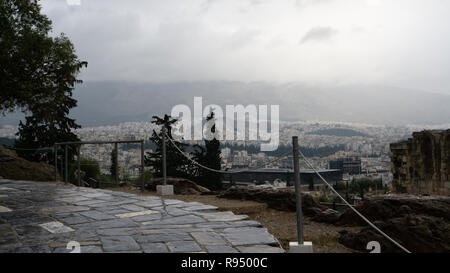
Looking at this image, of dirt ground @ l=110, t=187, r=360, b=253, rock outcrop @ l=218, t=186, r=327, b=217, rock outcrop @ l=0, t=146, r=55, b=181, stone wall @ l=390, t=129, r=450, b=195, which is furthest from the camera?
stone wall @ l=390, t=129, r=450, b=195

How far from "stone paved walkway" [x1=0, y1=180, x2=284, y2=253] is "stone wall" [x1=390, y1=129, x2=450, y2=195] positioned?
1060 cm

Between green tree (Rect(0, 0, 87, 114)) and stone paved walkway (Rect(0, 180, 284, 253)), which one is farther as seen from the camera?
green tree (Rect(0, 0, 87, 114))

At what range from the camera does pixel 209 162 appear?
91.5ft

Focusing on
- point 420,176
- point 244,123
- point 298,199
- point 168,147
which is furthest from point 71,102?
point 298,199

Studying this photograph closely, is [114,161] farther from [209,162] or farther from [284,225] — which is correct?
[209,162]

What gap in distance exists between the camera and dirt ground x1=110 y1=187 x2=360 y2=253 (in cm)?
480

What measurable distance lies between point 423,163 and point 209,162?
16097mm

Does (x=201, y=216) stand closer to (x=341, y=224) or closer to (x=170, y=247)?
(x=170, y=247)

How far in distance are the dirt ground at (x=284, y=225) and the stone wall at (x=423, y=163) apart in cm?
911

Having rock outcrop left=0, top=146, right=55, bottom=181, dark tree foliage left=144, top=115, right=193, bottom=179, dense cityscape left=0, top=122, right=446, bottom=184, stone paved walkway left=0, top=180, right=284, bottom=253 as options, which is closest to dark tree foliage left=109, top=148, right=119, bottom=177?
dense cityscape left=0, top=122, right=446, bottom=184

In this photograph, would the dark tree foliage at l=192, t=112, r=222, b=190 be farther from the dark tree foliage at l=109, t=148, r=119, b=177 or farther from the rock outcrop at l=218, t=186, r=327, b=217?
the rock outcrop at l=218, t=186, r=327, b=217

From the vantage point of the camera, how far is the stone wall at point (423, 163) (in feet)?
43.1

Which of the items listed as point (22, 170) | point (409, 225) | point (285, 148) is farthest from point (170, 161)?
point (409, 225)

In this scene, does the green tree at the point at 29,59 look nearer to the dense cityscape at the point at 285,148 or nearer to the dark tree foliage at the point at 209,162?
the dense cityscape at the point at 285,148
